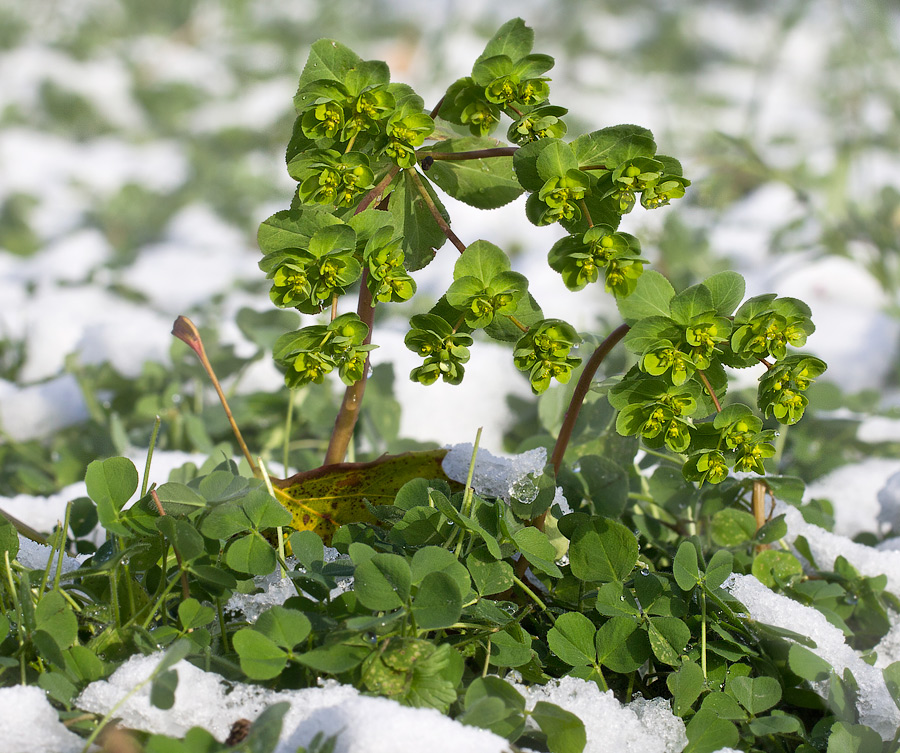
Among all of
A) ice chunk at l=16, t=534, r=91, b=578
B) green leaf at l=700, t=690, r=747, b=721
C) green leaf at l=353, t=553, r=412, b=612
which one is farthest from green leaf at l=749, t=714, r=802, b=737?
ice chunk at l=16, t=534, r=91, b=578

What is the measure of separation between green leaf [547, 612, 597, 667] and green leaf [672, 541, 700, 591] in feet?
0.33

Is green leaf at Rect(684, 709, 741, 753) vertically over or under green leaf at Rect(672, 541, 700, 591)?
under

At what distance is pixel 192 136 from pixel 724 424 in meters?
3.68

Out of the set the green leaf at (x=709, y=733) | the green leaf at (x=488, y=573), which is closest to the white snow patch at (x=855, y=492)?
the green leaf at (x=709, y=733)

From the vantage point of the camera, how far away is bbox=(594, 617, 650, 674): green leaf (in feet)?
2.57

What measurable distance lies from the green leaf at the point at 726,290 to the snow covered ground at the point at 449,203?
0.35m

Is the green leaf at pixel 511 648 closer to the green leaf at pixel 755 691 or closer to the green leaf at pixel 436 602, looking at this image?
the green leaf at pixel 436 602

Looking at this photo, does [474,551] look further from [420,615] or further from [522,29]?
[522,29]

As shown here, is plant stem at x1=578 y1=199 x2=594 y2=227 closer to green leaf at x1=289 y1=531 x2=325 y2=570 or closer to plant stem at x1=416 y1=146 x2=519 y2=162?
plant stem at x1=416 y1=146 x2=519 y2=162

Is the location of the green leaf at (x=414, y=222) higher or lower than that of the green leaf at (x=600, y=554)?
higher

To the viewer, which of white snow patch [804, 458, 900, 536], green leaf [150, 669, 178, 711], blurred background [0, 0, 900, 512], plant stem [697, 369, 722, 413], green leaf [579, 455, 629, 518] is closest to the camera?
green leaf [150, 669, 178, 711]

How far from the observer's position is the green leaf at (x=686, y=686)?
2.46ft

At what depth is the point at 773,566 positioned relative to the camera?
971 mm

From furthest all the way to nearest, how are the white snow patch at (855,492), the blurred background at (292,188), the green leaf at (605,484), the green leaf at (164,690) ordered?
the blurred background at (292,188), the white snow patch at (855,492), the green leaf at (605,484), the green leaf at (164,690)
